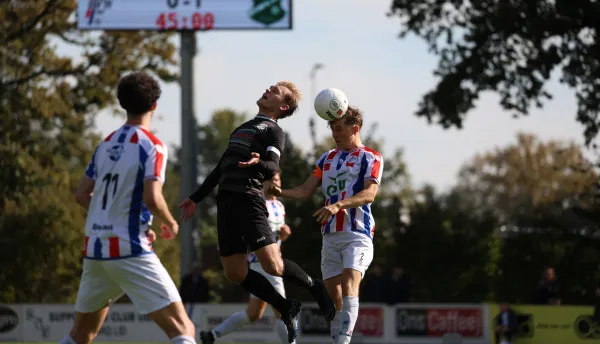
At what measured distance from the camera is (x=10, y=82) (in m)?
34.9

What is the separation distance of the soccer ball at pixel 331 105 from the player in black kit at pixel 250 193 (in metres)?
0.59

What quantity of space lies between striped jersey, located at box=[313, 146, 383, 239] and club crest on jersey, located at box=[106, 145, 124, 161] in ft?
11.9

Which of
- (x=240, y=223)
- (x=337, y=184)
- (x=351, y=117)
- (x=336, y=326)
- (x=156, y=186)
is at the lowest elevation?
(x=336, y=326)

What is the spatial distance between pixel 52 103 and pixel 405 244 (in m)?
11.7

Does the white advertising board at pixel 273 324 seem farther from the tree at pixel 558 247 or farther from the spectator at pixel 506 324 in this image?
the tree at pixel 558 247

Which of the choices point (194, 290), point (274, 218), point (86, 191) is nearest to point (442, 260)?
point (194, 290)

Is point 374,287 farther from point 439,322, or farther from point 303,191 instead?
point 303,191

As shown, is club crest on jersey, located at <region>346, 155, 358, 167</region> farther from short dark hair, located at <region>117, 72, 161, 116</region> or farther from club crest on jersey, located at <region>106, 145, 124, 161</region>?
club crest on jersey, located at <region>106, 145, 124, 161</region>

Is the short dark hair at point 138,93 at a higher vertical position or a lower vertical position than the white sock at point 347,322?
higher

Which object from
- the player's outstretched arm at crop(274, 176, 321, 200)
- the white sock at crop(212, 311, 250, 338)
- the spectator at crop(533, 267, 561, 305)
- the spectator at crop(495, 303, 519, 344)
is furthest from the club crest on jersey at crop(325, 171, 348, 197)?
the spectator at crop(533, 267, 561, 305)

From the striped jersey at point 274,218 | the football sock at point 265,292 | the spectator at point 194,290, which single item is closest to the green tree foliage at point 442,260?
the spectator at point 194,290

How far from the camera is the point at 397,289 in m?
25.7

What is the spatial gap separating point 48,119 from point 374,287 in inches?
543

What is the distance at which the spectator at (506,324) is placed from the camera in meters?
23.3
